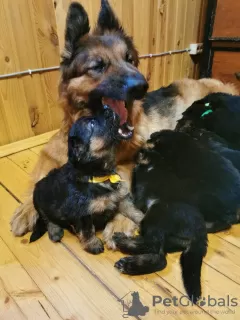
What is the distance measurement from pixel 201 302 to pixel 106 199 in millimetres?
635

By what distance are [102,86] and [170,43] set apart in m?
2.21

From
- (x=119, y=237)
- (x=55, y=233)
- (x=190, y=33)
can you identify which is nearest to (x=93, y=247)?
(x=119, y=237)

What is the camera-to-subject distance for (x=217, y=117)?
203 cm

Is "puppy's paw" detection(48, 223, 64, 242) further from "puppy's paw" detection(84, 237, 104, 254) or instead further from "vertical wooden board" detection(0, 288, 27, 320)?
"vertical wooden board" detection(0, 288, 27, 320)

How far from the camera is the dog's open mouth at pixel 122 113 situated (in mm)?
1647

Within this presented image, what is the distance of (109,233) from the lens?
1.51 meters

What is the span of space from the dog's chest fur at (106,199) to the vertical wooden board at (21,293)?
1.50ft

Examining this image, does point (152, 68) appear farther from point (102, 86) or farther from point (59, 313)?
point (59, 313)

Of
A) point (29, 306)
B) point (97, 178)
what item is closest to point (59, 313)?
point (29, 306)

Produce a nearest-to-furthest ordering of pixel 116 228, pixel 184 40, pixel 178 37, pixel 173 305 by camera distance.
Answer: pixel 173 305 → pixel 116 228 → pixel 178 37 → pixel 184 40

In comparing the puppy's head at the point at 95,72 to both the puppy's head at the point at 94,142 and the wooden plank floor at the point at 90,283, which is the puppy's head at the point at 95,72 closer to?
the puppy's head at the point at 94,142

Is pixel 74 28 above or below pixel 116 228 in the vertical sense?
above

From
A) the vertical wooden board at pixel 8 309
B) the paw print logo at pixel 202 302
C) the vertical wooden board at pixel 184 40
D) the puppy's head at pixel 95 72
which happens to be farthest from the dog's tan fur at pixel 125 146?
the vertical wooden board at pixel 184 40

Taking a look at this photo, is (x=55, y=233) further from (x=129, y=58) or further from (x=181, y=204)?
(x=129, y=58)
